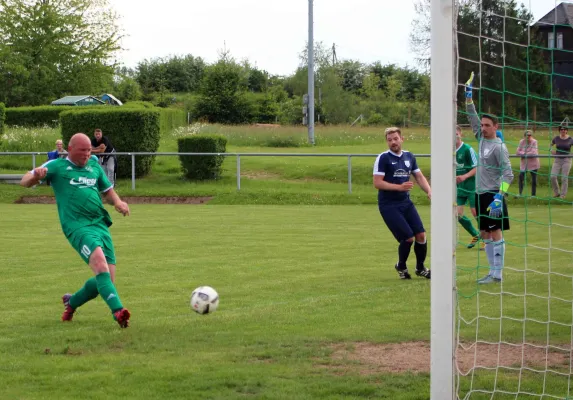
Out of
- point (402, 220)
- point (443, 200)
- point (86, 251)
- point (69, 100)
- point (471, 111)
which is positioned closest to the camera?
point (443, 200)

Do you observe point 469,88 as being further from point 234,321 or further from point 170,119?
point 170,119

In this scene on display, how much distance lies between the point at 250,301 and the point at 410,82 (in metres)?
47.0

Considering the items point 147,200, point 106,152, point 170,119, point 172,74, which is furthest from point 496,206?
point 172,74

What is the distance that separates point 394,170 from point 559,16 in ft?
15.7

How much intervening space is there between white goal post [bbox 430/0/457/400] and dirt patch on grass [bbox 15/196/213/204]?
68.8ft

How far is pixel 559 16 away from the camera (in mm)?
6328

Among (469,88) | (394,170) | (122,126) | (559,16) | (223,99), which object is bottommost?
(394,170)

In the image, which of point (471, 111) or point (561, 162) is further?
point (561, 162)

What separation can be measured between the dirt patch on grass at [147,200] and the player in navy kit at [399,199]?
50.7 feet

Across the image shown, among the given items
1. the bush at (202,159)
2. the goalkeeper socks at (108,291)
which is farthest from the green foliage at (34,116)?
the goalkeeper socks at (108,291)

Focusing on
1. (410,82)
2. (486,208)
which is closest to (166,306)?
(486,208)

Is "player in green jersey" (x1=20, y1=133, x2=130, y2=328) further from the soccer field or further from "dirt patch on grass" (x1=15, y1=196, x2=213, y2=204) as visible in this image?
"dirt patch on grass" (x1=15, y1=196, x2=213, y2=204)

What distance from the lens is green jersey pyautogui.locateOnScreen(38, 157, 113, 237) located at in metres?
8.24

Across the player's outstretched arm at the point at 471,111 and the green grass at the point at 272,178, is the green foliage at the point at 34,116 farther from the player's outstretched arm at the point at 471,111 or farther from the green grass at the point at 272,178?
the player's outstretched arm at the point at 471,111
